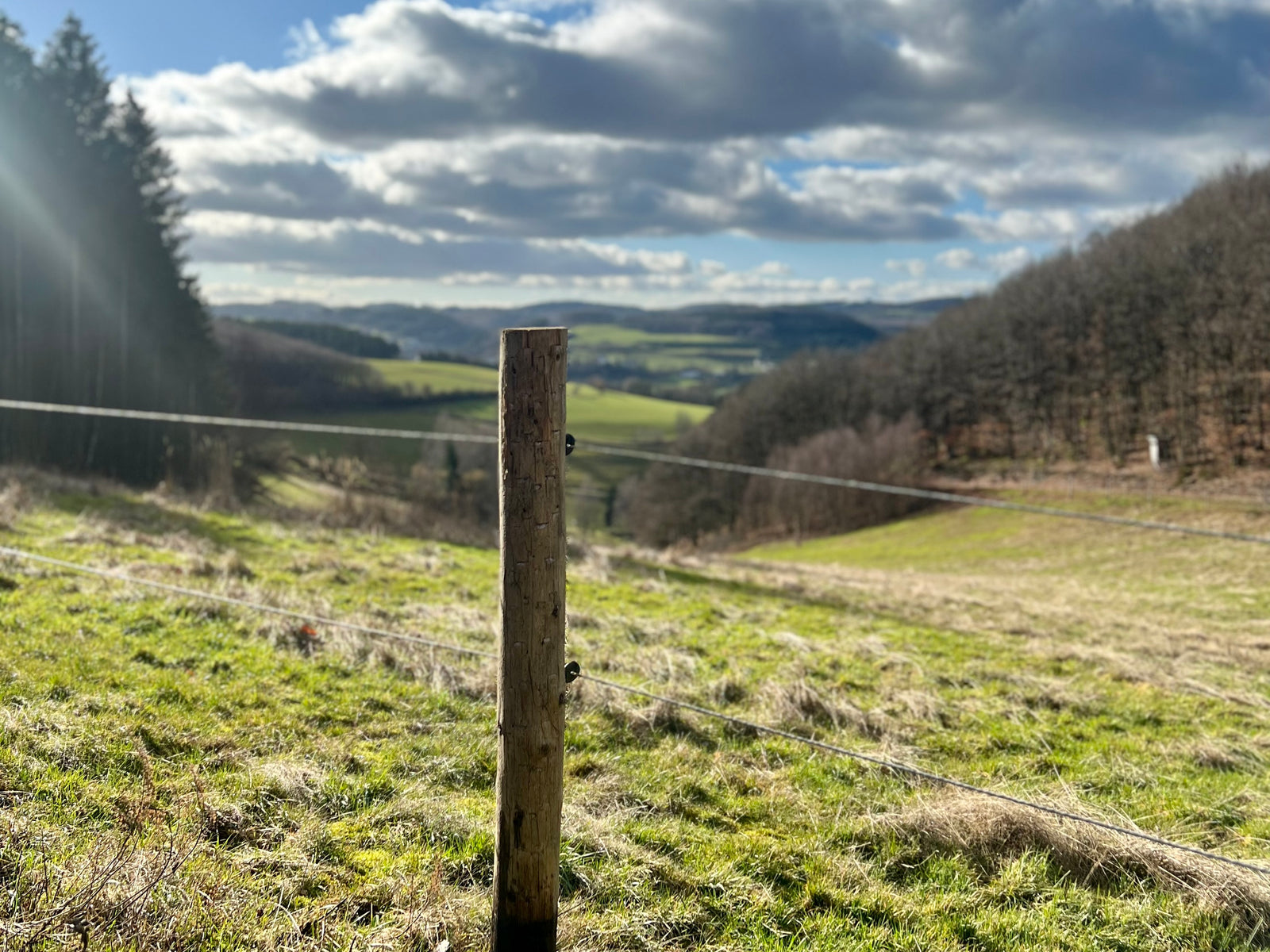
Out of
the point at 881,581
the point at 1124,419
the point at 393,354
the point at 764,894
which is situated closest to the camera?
the point at 764,894

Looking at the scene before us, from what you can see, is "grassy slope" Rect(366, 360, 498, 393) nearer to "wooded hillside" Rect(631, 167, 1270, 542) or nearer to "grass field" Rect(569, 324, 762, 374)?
"wooded hillside" Rect(631, 167, 1270, 542)

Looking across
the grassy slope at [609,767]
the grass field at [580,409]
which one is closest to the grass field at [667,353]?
the grass field at [580,409]

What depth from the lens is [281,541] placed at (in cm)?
1122

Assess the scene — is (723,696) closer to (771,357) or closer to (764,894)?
(764,894)

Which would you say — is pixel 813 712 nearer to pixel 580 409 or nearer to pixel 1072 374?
pixel 1072 374

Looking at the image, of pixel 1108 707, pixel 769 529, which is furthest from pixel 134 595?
pixel 769 529

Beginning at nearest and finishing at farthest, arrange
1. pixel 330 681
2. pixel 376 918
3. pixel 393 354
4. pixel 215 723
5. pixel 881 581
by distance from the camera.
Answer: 1. pixel 376 918
2. pixel 215 723
3. pixel 330 681
4. pixel 881 581
5. pixel 393 354

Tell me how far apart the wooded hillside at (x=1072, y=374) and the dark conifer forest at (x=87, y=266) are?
3411cm

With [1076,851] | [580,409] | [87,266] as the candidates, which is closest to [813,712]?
[1076,851]

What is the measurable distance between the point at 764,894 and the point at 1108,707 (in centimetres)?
414

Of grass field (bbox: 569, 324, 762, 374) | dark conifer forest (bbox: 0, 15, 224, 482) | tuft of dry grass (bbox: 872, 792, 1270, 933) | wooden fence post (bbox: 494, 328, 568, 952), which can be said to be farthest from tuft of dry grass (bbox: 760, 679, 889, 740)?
grass field (bbox: 569, 324, 762, 374)

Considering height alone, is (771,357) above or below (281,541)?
above

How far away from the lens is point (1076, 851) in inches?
157

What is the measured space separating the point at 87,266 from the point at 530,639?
3931 cm
